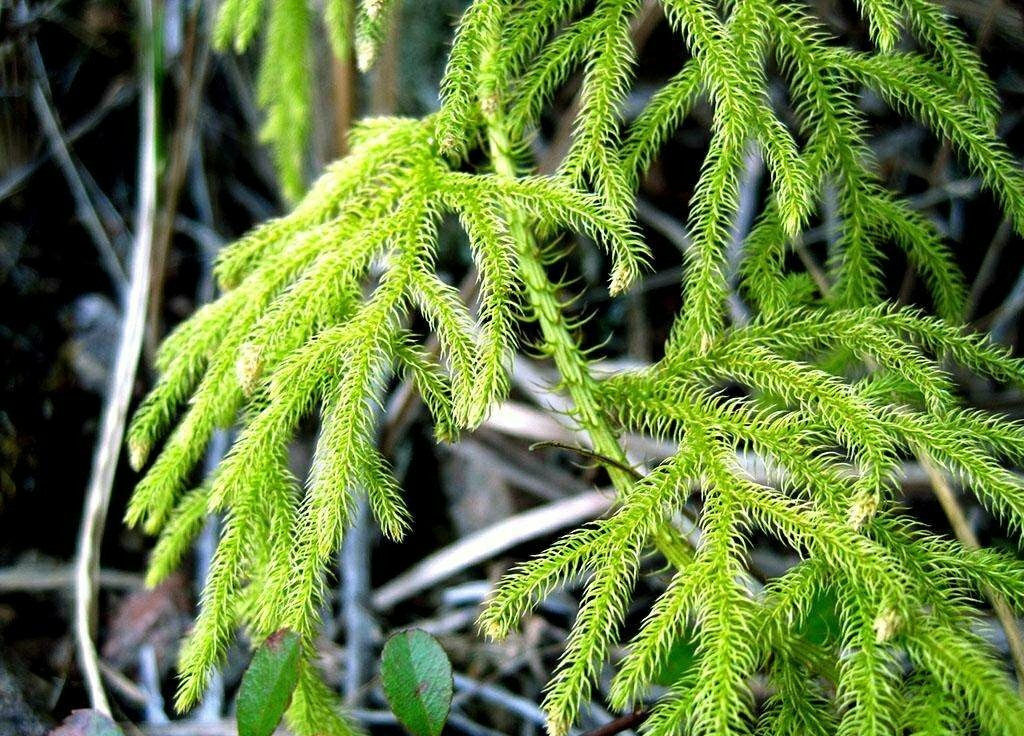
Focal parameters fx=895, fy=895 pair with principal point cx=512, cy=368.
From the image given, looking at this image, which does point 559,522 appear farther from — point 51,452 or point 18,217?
point 18,217

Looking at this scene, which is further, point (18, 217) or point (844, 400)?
point (18, 217)

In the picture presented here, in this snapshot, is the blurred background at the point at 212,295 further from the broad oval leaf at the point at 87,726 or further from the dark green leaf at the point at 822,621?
the dark green leaf at the point at 822,621

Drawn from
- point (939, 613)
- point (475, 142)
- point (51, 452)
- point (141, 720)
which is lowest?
point (141, 720)

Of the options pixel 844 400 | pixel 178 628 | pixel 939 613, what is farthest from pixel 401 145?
pixel 178 628

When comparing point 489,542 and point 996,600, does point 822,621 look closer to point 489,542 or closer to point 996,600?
point 996,600

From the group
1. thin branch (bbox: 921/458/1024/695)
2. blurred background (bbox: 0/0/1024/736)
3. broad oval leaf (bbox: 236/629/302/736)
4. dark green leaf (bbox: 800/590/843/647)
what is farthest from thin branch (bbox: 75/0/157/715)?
thin branch (bbox: 921/458/1024/695)

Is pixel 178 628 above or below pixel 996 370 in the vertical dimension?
below

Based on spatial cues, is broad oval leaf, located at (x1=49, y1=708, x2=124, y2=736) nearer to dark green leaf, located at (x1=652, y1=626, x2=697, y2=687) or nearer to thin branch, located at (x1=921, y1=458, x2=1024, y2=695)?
dark green leaf, located at (x1=652, y1=626, x2=697, y2=687)
